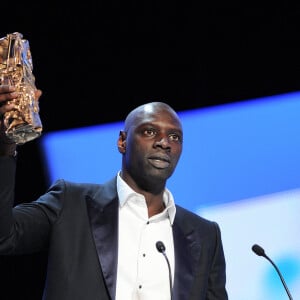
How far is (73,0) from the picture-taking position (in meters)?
3.98

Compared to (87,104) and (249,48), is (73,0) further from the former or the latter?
(249,48)

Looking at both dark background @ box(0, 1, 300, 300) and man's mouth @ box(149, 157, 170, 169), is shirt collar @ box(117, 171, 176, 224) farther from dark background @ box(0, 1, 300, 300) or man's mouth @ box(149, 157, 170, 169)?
dark background @ box(0, 1, 300, 300)

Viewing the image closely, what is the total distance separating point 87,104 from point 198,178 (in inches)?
33.0

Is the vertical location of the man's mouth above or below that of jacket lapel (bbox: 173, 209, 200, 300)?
above

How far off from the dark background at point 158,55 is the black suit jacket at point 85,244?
4.00 ft

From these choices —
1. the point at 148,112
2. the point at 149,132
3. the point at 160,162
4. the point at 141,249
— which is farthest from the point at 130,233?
the point at 148,112

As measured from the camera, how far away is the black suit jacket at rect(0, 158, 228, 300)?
8.38ft

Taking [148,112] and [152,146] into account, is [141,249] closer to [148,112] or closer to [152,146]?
[152,146]

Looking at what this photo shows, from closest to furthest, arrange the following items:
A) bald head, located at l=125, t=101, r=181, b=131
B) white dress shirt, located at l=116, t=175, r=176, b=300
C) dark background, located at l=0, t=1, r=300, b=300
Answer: white dress shirt, located at l=116, t=175, r=176, b=300, bald head, located at l=125, t=101, r=181, b=131, dark background, located at l=0, t=1, r=300, b=300

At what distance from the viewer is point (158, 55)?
4070mm

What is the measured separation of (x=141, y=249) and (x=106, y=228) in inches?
6.9

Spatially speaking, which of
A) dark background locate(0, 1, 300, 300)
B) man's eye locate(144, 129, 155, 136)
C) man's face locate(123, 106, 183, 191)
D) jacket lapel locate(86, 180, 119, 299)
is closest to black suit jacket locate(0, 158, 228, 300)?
jacket lapel locate(86, 180, 119, 299)

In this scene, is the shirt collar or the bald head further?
the bald head

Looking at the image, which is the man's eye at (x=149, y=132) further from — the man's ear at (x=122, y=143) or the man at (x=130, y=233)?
the man's ear at (x=122, y=143)
